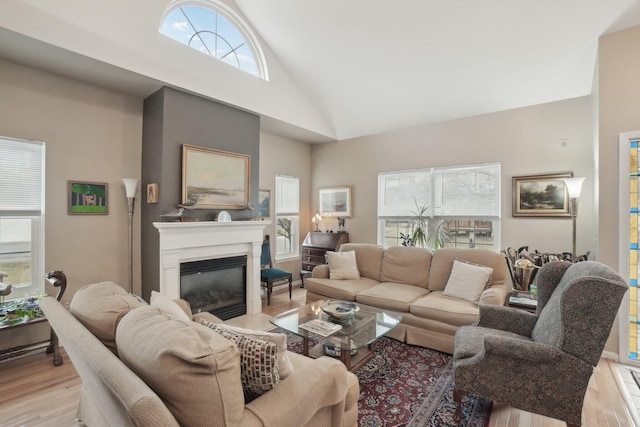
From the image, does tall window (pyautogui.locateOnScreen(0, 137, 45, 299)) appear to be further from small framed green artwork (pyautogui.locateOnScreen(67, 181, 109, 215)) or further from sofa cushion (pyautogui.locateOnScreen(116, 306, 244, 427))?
sofa cushion (pyautogui.locateOnScreen(116, 306, 244, 427))

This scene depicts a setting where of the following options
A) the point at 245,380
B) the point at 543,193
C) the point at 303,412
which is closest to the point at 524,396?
the point at 303,412

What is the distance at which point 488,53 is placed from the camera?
3.38 m

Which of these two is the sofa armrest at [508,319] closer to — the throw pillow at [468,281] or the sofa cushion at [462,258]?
the throw pillow at [468,281]

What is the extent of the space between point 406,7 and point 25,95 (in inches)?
159

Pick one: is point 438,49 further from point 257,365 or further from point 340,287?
point 257,365

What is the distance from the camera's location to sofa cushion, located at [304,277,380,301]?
365 cm

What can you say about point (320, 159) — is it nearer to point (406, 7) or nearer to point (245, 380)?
point (406, 7)

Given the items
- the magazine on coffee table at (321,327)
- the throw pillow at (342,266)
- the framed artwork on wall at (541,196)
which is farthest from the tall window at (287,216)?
the framed artwork on wall at (541,196)

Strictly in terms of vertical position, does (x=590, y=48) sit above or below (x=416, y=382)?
above

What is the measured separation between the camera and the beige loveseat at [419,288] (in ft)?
9.66

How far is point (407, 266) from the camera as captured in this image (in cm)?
395

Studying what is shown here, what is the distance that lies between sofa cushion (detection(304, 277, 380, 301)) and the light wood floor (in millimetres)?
1807

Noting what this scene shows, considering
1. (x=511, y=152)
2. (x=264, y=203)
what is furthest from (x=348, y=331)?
(x=511, y=152)

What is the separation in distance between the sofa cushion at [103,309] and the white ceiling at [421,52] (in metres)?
2.43
